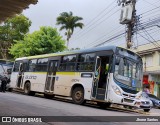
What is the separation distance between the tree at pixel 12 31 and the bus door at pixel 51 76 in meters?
30.1

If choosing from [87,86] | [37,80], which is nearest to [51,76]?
[37,80]

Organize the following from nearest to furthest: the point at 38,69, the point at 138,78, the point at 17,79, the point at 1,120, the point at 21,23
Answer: the point at 1,120 < the point at 138,78 < the point at 38,69 < the point at 17,79 < the point at 21,23

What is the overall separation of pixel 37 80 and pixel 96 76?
675cm

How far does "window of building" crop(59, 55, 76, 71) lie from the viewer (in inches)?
771

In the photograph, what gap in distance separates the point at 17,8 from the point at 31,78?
53.2ft

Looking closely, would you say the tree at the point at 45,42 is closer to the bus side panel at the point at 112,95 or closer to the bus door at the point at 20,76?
the bus door at the point at 20,76

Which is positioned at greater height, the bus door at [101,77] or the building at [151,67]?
the building at [151,67]

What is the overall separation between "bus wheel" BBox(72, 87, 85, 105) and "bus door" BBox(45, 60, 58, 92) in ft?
8.43

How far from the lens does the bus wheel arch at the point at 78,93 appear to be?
18344 millimetres

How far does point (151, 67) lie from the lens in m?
36.3

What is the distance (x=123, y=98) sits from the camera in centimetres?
1627

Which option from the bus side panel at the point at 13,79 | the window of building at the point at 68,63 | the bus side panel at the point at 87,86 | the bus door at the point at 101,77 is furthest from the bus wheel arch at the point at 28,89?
the bus door at the point at 101,77

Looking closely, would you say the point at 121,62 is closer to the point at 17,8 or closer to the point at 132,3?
the point at 17,8

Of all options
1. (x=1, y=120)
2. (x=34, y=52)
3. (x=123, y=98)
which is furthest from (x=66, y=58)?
(x=34, y=52)
